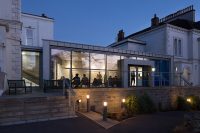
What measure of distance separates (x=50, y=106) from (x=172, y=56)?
2009 cm

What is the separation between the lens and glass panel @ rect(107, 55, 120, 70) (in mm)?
24337

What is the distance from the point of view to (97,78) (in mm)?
22469

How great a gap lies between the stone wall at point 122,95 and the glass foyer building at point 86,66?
201 centimetres

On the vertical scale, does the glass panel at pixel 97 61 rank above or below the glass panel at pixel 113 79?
above

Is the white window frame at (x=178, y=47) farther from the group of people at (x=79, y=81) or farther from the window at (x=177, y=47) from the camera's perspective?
the group of people at (x=79, y=81)

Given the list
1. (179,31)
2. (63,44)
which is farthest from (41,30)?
(179,31)

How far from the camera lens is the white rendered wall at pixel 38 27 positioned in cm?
2849

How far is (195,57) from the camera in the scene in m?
34.7

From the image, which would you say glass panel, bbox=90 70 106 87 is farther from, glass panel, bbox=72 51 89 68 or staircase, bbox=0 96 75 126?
staircase, bbox=0 96 75 126

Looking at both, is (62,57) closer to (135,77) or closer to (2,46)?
(2,46)

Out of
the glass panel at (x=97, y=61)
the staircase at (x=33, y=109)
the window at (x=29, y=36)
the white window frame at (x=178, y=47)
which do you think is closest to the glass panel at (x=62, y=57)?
the glass panel at (x=97, y=61)

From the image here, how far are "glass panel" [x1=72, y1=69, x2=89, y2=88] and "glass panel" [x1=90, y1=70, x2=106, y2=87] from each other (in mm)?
588

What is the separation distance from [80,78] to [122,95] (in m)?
3.92

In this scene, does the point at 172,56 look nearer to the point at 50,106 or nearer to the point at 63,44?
the point at 63,44
